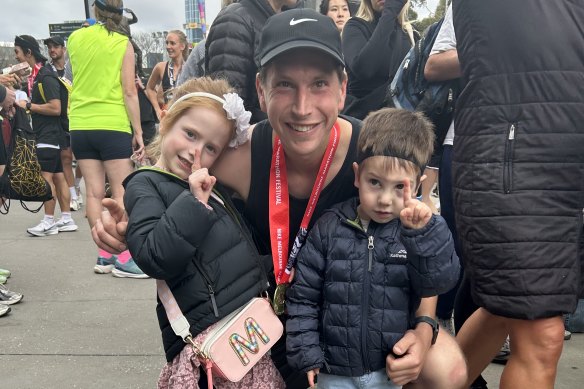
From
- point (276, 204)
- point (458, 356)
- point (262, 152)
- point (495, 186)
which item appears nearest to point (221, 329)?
point (276, 204)

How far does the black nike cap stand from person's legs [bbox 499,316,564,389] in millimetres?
1140

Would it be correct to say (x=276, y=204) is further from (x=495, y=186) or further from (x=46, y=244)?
(x=46, y=244)

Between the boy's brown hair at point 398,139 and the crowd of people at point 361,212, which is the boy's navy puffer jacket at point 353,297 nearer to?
the crowd of people at point 361,212

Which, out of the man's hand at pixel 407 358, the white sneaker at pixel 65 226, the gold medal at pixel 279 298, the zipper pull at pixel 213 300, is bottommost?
the white sneaker at pixel 65 226

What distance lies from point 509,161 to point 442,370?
2.53 feet

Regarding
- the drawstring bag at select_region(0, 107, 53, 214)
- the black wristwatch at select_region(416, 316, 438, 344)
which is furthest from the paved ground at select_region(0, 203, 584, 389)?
the black wristwatch at select_region(416, 316, 438, 344)

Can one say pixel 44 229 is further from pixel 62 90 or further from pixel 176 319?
pixel 176 319

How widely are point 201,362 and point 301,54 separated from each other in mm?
1090

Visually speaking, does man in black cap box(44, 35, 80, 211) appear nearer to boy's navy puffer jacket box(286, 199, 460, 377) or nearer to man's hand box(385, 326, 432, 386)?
boy's navy puffer jacket box(286, 199, 460, 377)

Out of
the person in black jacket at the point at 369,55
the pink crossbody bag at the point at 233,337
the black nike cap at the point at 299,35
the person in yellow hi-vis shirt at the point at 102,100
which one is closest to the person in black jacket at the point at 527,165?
the black nike cap at the point at 299,35

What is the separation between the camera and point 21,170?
4.17 meters

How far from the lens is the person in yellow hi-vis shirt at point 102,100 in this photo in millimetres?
4371

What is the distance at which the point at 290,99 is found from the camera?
6.22 feet

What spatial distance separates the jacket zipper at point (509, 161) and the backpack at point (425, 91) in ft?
3.10
